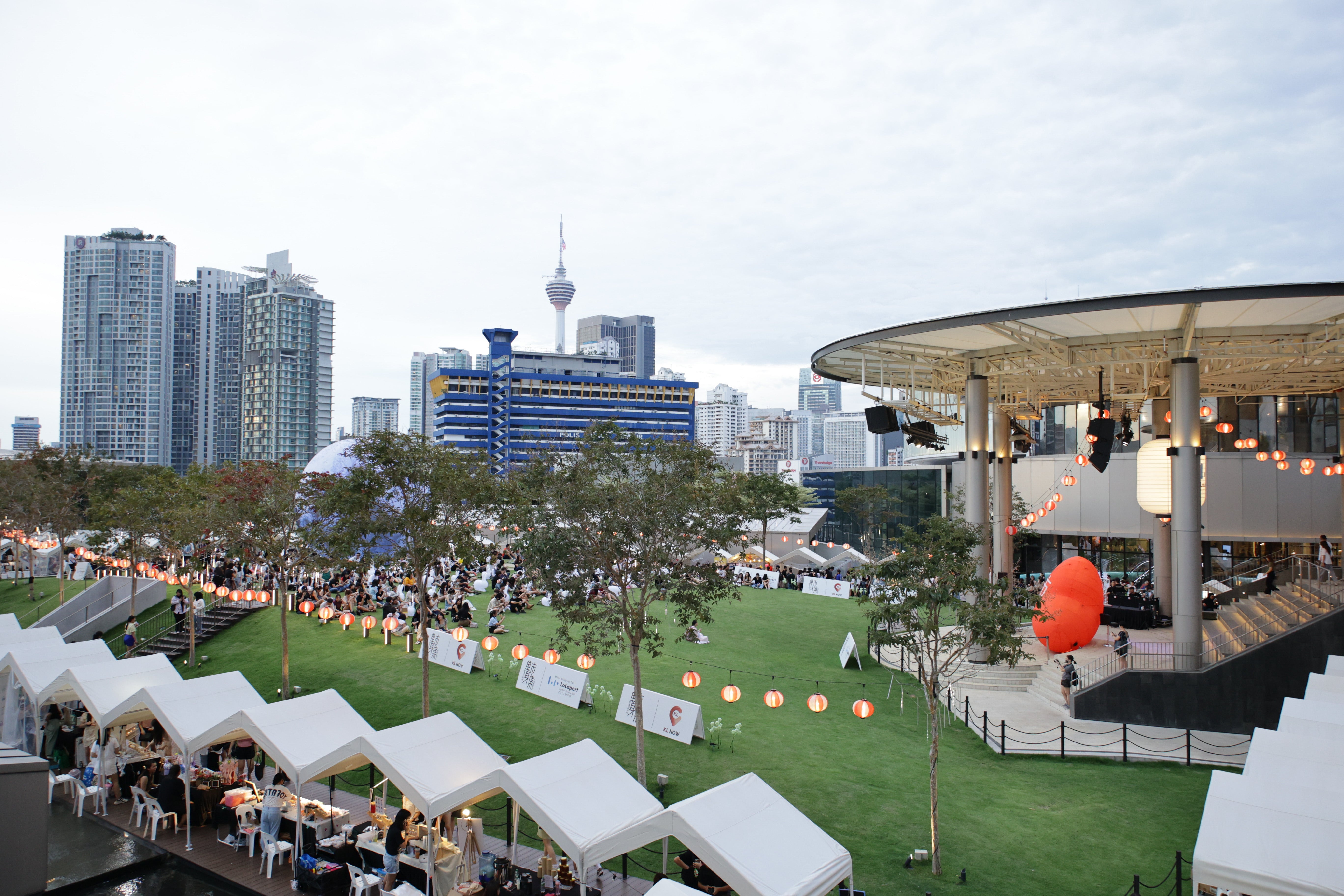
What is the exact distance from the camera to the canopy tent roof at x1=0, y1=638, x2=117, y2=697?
15.6 metres

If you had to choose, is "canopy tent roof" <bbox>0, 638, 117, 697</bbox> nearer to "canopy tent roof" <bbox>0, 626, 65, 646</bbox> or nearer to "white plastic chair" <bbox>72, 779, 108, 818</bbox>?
"canopy tent roof" <bbox>0, 626, 65, 646</bbox>

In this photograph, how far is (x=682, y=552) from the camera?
46.3ft

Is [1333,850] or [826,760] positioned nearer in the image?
[1333,850]

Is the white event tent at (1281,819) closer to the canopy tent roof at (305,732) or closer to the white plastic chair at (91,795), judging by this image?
the canopy tent roof at (305,732)

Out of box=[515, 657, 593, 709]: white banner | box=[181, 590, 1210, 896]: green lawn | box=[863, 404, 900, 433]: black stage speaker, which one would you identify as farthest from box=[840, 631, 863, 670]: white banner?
box=[515, 657, 593, 709]: white banner

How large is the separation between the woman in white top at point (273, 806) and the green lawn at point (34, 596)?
25.6 metres

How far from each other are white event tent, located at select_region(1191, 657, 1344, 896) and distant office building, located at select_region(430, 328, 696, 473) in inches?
5468

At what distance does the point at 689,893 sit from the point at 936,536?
7831 mm

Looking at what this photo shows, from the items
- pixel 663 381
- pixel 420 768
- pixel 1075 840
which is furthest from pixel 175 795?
pixel 663 381

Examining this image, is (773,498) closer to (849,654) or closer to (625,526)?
(849,654)

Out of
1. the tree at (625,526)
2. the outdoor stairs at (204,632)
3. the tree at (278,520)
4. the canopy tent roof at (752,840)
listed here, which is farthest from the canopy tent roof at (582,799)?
the outdoor stairs at (204,632)

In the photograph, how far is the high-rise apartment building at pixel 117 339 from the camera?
15312 centimetres

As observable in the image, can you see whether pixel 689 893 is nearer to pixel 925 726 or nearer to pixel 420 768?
pixel 420 768

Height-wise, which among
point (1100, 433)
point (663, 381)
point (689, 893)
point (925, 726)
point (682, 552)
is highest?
point (663, 381)
